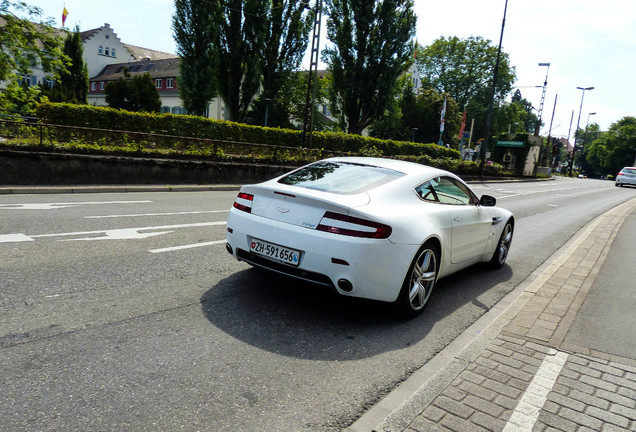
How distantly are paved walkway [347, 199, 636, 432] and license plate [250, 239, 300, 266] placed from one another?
1395 millimetres

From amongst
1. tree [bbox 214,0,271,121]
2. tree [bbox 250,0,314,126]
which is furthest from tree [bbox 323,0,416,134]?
tree [bbox 214,0,271,121]

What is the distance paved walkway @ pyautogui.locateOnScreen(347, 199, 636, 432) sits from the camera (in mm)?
2604

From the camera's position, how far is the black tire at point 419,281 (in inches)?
160

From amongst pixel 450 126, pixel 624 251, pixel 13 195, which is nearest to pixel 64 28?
pixel 13 195

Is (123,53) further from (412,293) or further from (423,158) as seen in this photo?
(412,293)

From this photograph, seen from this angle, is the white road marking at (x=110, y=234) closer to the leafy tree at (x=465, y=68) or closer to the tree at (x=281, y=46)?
the tree at (x=281, y=46)

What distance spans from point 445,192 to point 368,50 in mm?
33824

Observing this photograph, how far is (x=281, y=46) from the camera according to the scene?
36625 mm

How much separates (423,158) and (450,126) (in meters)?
33.5

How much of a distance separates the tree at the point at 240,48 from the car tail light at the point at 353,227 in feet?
105

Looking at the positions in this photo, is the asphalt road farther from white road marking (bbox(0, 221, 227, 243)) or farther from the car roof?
the car roof

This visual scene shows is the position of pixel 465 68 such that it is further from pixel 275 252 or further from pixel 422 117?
pixel 275 252

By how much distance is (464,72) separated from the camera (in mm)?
72812

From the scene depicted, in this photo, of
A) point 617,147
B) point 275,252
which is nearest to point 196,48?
point 275,252
